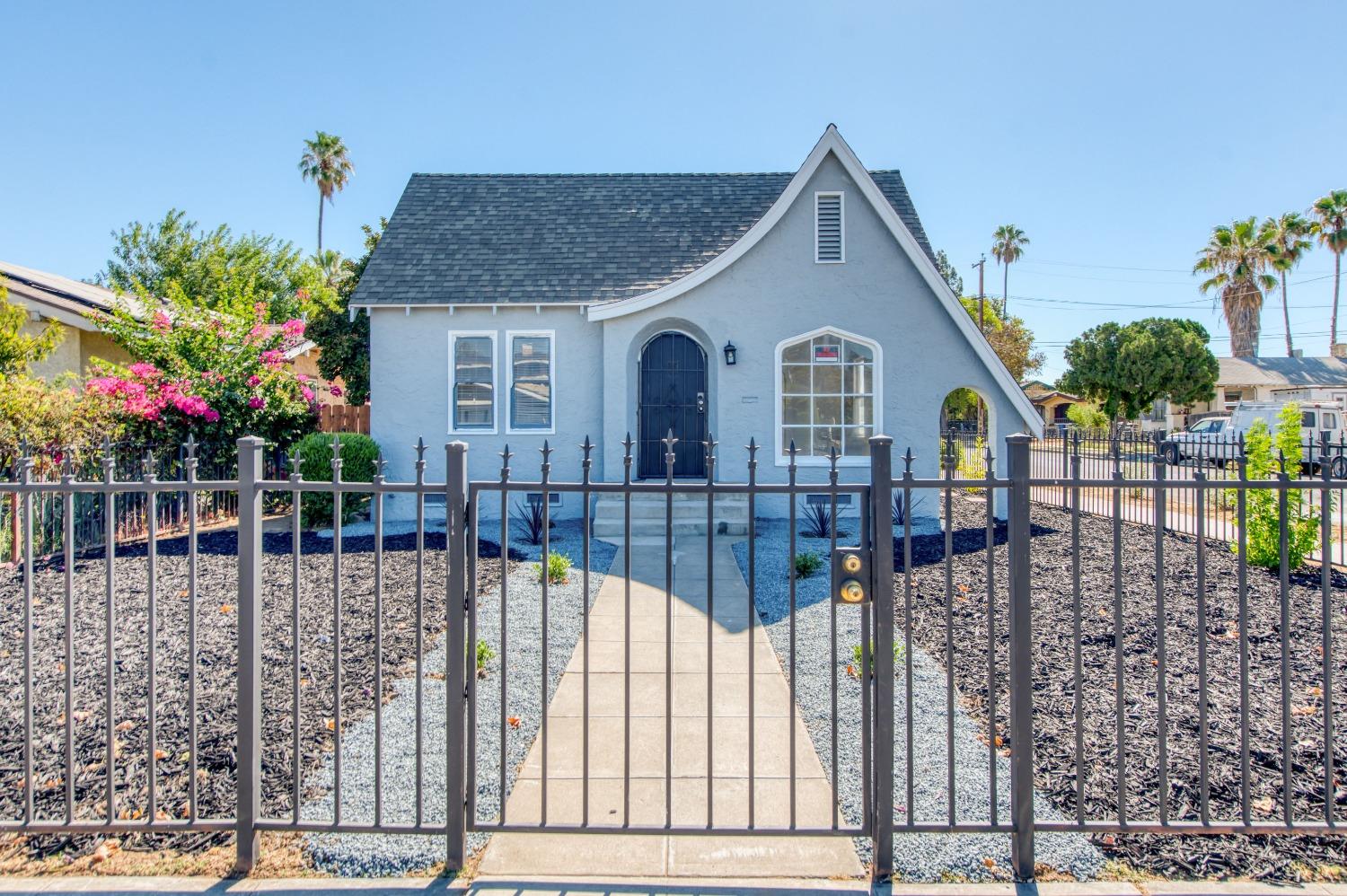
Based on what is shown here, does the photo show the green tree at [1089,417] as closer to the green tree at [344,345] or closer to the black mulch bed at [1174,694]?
the black mulch bed at [1174,694]

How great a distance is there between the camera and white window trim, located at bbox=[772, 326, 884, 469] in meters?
11.8

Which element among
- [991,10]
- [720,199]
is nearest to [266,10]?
[720,199]

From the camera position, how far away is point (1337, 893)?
2936 millimetres

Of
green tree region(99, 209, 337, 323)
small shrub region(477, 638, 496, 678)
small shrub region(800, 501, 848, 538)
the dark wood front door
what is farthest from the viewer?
green tree region(99, 209, 337, 323)

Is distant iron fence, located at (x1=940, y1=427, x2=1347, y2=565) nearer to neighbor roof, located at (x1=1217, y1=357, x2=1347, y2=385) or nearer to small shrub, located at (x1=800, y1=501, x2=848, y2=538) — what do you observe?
small shrub, located at (x1=800, y1=501, x2=848, y2=538)

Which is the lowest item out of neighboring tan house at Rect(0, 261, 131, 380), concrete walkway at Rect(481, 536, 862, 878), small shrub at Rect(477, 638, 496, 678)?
concrete walkway at Rect(481, 536, 862, 878)

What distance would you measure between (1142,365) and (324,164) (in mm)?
43613

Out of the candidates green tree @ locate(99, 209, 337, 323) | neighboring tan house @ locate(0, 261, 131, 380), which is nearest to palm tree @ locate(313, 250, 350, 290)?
green tree @ locate(99, 209, 337, 323)

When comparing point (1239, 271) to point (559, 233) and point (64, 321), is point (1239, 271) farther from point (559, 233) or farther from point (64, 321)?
point (64, 321)

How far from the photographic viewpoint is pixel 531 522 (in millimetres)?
10617

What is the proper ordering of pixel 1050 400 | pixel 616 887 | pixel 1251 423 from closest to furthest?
pixel 616 887 → pixel 1251 423 → pixel 1050 400

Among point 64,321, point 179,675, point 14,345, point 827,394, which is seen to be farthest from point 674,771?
point 64,321

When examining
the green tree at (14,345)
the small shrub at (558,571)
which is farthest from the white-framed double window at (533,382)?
the green tree at (14,345)

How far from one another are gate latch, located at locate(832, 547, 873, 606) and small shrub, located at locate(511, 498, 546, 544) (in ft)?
24.6
